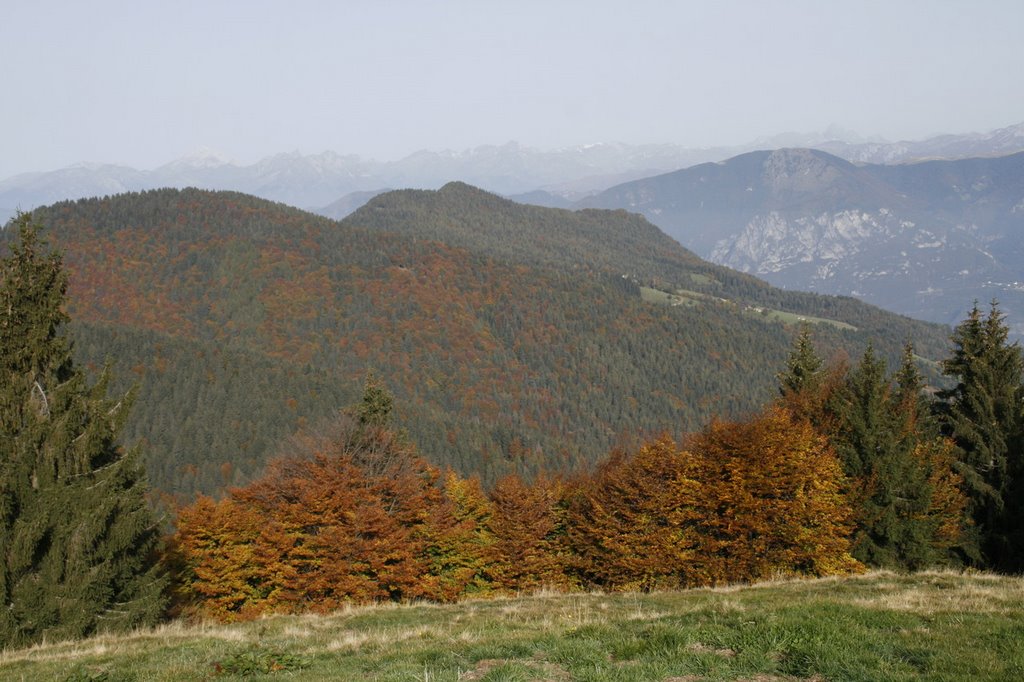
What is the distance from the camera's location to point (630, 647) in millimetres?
10203

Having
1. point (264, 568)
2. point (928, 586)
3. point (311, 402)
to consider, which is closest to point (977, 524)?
point (928, 586)

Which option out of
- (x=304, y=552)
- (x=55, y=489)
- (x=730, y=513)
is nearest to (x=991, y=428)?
(x=730, y=513)

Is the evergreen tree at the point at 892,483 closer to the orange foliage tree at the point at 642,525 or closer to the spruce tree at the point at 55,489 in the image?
the orange foliage tree at the point at 642,525

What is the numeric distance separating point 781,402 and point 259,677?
40.6m

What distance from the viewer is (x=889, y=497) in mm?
33719

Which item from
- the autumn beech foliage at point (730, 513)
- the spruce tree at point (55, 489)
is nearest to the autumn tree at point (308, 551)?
the spruce tree at point (55, 489)

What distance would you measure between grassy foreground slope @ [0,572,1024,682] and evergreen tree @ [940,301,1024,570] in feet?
79.9

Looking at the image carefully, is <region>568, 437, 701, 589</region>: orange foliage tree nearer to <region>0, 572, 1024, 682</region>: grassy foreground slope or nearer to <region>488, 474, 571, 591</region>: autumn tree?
<region>488, 474, 571, 591</region>: autumn tree

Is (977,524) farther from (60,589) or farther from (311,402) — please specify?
(311,402)

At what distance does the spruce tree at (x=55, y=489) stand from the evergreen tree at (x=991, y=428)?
40.2m

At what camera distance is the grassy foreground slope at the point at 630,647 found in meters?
9.17

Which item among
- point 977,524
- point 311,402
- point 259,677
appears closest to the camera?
point 259,677

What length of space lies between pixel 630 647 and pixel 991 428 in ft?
125

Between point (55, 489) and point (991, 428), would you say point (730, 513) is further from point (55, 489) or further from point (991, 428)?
point (55, 489)
